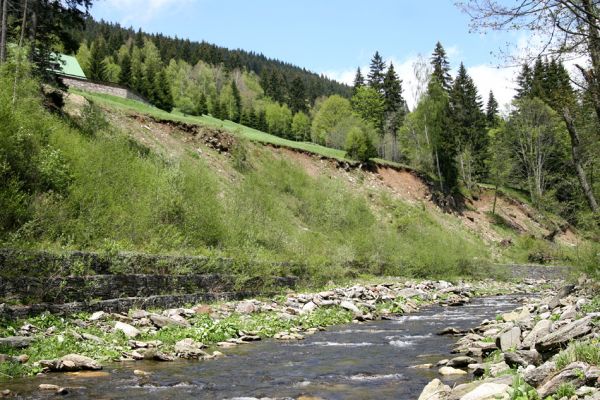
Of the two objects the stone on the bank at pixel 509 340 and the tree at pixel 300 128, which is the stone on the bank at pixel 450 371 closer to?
the stone on the bank at pixel 509 340

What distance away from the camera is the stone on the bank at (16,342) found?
32.0 ft

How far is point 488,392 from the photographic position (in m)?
6.05

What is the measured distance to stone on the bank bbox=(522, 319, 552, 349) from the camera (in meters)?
8.90

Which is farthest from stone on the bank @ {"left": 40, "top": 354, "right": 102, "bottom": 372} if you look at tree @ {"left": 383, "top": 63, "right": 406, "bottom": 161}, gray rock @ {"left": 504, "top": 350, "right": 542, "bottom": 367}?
tree @ {"left": 383, "top": 63, "right": 406, "bottom": 161}

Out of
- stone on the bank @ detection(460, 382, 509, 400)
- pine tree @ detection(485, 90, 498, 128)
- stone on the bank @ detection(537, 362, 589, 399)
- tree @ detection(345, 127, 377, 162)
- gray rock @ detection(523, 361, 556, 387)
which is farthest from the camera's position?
pine tree @ detection(485, 90, 498, 128)

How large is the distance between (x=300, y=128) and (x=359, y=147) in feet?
172

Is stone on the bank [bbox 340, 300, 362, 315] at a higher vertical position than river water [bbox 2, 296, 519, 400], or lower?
lower

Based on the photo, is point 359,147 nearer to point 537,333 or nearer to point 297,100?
point 537,333

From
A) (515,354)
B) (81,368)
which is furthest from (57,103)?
(515,354)

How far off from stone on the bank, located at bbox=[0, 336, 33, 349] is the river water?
1.68m

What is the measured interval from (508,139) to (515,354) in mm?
57697

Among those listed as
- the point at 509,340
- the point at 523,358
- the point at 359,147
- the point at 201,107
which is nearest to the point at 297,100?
the point at 201,107

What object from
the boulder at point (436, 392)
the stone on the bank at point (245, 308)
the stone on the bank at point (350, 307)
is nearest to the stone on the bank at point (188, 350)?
the boulder at point (436, 392)

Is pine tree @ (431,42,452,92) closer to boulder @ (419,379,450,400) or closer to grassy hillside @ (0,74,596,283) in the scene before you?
grassy hillside @ (0,74,596,283)
